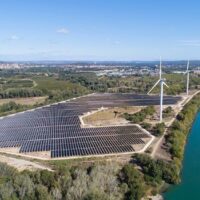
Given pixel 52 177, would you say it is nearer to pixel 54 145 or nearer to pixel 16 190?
pixel 16 190

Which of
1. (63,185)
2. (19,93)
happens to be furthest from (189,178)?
(19,93)

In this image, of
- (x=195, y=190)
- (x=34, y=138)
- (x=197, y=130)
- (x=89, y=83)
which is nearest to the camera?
(x=195, y=190)

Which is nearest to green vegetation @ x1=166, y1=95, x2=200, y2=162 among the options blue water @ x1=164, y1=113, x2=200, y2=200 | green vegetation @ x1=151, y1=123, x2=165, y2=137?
green vegetation @ x1=151, y1=123, x2=165, y2=137

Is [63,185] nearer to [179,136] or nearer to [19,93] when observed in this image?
[179,136]

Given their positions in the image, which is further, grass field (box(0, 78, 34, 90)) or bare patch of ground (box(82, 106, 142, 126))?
grass field (box(0, 78, 34, 90))

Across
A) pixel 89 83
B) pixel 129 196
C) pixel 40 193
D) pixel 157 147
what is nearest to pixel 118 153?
pixel 157 147

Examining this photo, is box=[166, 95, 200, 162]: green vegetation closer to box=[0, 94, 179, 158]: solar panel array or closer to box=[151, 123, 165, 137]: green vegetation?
box=[151, 123, 165, 137]: green vegetation
